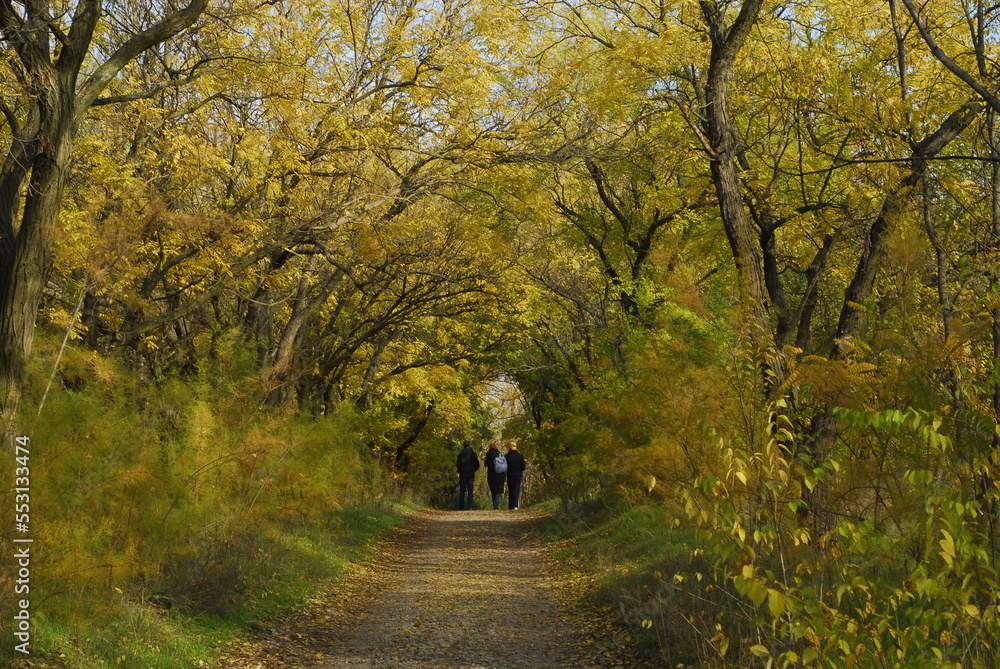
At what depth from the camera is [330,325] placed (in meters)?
19.5

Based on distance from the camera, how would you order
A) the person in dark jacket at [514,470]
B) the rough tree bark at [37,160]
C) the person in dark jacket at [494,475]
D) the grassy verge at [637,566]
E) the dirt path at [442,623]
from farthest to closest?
the person in dark jacket at [494,475] → the person in dark jacket at [514,470] → the dirt path at [442,623] → the rough tree bark at [37,160] → the grassy verge at [637,566]

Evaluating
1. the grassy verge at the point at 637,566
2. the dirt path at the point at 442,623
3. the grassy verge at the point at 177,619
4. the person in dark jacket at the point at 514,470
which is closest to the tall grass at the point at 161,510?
the grassy verge at the point at 177,619

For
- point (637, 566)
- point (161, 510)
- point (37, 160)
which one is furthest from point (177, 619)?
point (637, 566)

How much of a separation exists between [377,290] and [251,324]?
2.90 meters

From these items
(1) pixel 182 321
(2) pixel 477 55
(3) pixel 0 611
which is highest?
(2) pixel 477 55

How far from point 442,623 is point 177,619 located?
272 centimetres

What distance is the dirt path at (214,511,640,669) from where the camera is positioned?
7.53m

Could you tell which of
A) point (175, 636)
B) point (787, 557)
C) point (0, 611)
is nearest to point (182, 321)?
point (175, 636)

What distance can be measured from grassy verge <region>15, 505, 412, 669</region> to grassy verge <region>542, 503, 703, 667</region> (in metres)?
3.41

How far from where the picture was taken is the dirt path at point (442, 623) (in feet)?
24.7

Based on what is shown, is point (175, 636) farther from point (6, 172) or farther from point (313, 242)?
point (313, 242)

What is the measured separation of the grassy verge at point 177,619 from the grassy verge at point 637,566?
3.41 metres

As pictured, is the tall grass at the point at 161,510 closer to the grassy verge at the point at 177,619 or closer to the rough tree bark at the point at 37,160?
the grassy verge at the point at 177,619

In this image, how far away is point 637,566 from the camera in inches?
401
